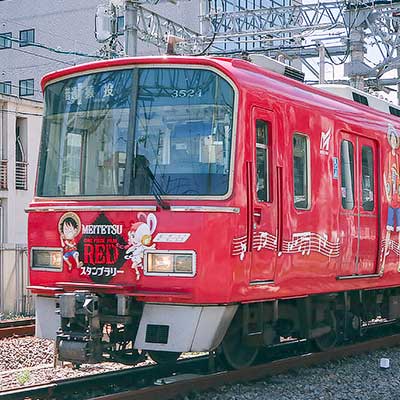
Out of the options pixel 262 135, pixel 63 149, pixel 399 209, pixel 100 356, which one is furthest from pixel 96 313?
pixel 399 209

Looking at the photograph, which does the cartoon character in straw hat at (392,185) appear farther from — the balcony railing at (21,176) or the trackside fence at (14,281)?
the balcony railing at (21,176)

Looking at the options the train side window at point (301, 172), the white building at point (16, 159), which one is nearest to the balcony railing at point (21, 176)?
the white building at point (16, 159)

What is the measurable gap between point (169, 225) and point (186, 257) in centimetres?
32

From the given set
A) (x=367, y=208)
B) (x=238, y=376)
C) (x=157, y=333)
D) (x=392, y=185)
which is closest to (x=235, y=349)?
(x=238, y=376)

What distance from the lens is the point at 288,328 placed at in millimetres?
9258

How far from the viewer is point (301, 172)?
8875 millimetres

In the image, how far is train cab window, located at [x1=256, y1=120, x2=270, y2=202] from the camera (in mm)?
8078

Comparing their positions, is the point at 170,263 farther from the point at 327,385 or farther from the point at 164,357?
the point at 327,385

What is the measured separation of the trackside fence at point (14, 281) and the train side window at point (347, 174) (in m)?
8.44

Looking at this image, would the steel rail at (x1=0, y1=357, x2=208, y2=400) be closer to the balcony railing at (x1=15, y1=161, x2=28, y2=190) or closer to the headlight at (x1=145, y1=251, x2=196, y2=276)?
the headlight at (x1=145, y1=251, x2=196, y2=276)

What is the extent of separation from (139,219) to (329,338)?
153 inches

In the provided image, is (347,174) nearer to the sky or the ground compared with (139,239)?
nearer to the sky

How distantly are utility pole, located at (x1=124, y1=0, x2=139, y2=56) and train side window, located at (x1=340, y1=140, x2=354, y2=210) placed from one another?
7.79 m

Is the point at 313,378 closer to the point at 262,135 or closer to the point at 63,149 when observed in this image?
the point at 262,135
